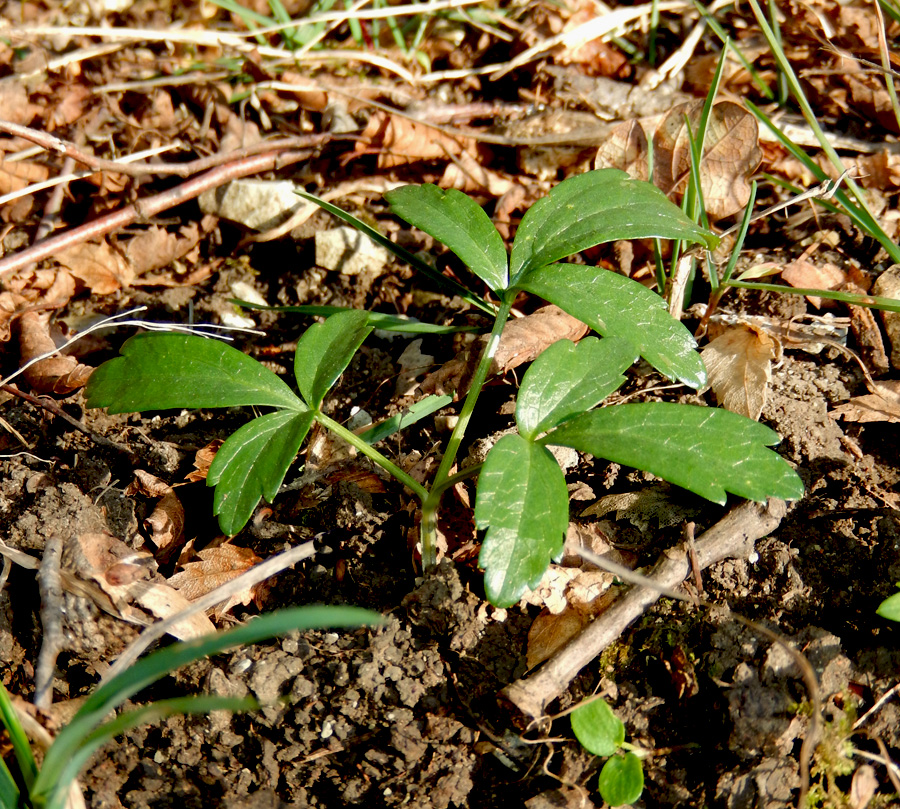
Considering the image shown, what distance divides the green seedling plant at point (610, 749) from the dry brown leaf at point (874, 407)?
3.20 feet

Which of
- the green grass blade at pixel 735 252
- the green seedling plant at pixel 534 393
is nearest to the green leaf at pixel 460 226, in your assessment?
the green seedling plant at pixel 534 393

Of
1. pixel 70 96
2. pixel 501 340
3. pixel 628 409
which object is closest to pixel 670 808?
pixel 628 409

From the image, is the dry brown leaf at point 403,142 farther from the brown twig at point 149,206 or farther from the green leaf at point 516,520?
the green leaf at point 516,520

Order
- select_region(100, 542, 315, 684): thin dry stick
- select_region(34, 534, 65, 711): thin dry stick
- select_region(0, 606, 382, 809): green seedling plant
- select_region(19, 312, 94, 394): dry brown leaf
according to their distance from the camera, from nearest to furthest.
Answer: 1. select_region(0, 606, 382, 809): green seedling plant
2. select_region(100, 542, 315, 684): thin dry stick
3. select_region(34, 534, 65, 711): thin dry stick
4. select_region(19, 312, 94, 394): dry brown leaf

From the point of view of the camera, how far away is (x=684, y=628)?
62.1 inches

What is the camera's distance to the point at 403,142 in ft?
8.56

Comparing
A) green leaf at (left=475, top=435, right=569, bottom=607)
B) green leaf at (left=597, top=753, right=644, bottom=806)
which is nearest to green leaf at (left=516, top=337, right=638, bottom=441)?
green leaf at (left=475, top=435, right=569, bottom=607)

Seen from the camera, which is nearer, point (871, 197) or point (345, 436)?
point (345, 436)

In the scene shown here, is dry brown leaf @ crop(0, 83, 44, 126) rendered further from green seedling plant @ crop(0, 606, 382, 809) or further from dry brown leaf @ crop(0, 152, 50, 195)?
green seedling plant @ crop(0, 606, 382, 809)

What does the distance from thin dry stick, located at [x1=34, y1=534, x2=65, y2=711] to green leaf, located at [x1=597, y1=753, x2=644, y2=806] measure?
1073mm

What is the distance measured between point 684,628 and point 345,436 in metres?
0.84

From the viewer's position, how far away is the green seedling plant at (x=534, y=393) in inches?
55.5

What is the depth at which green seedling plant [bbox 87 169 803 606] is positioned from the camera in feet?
4.62

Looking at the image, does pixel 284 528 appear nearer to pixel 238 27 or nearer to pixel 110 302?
pixel 110 302
